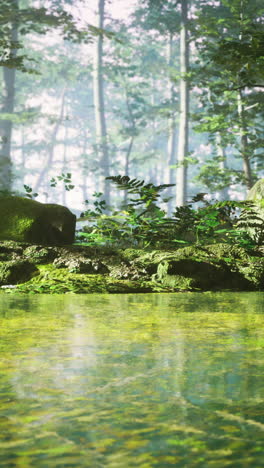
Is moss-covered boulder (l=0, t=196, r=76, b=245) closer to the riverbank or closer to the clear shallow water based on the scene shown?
the riverbank

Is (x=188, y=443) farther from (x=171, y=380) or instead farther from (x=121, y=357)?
(x=121, y=357)

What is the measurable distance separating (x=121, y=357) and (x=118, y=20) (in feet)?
147

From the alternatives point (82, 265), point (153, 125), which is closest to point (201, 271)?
point (82, 265)

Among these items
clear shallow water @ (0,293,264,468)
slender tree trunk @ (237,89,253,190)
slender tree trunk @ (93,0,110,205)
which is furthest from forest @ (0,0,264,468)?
slender tree trunk @ (93,0,110,205)

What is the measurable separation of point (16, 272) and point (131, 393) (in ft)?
17.2

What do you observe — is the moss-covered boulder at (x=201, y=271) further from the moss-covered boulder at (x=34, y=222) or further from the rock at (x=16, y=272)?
the moss-covered boulder at (x=34, y=222)

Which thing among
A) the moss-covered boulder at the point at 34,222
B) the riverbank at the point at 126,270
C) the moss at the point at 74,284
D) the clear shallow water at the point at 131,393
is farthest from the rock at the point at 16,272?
the clear shallow water at the point at 131,393

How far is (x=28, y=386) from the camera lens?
1774mm

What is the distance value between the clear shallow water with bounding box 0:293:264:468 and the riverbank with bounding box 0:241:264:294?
270 centimetres

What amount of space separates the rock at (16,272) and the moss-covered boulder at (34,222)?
1.92 meters

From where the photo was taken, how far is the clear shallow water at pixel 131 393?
1.16m

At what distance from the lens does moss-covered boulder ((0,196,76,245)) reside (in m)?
8.74

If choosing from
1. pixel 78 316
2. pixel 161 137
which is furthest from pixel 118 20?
pixel 78 316

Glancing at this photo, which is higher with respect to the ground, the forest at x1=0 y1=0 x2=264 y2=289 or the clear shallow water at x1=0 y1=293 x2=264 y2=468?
the forest at x1=0 y1=0 x2=264 y2=289
